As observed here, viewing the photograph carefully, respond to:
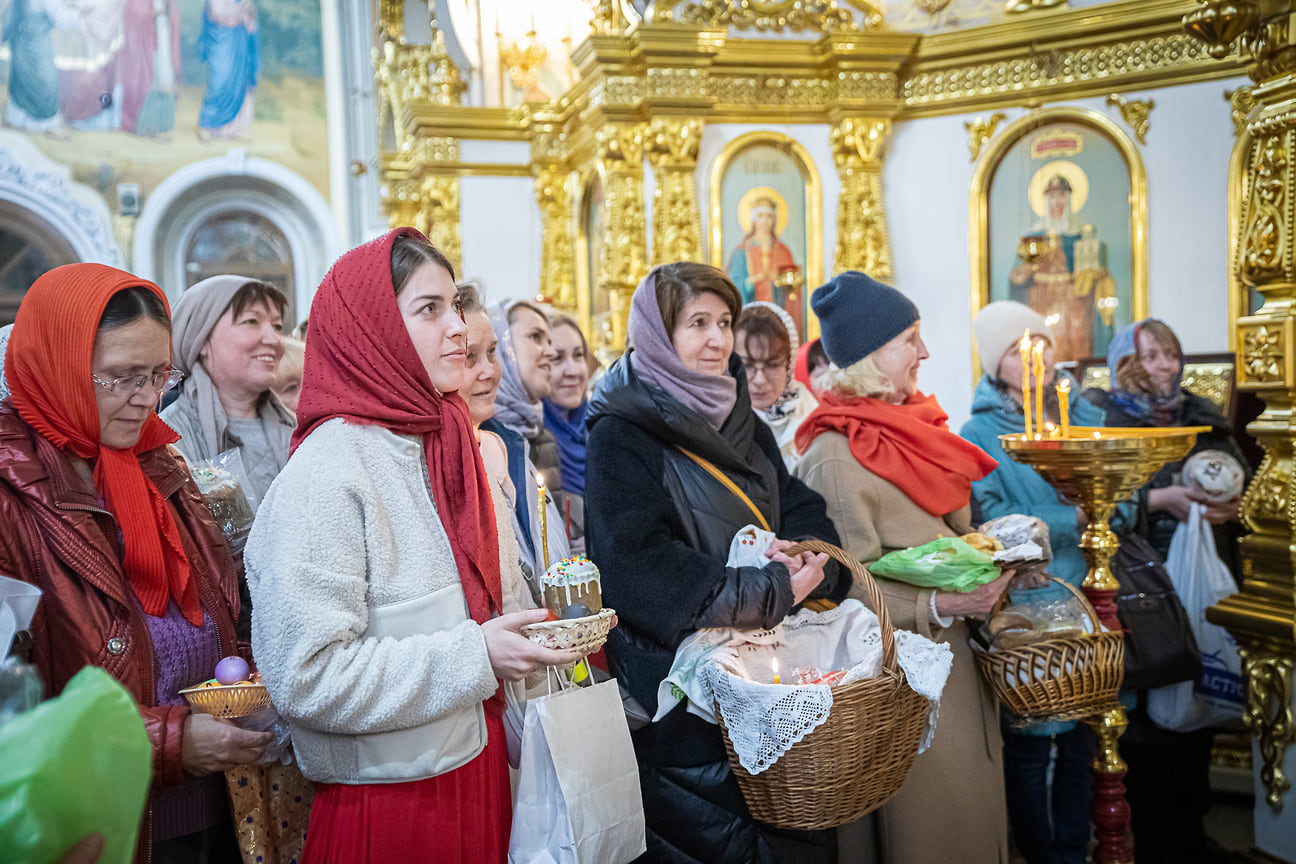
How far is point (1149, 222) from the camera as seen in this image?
19.3 ft

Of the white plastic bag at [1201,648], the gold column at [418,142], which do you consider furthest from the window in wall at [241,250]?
the white plastic bag at [1201,648]

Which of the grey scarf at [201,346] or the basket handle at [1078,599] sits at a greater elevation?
the grey scarf at [201,346]

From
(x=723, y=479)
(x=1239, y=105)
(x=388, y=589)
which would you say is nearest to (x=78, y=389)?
(x=388, y=589)

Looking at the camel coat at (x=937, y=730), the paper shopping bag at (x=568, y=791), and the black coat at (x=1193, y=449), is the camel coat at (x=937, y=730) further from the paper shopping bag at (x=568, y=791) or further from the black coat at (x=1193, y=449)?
the black coat at (x=1193, y=449)

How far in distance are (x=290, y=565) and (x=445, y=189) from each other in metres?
7.34

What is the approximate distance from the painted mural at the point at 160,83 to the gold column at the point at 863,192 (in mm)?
10341

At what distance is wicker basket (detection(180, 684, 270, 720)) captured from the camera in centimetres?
171

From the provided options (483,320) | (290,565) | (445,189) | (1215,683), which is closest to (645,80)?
(445,189)

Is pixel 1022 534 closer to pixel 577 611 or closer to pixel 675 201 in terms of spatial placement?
pixel 577 611

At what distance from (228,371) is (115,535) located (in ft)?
3.31

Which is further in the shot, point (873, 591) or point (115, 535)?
point (873, 591)

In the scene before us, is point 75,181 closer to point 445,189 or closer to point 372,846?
point 445,189

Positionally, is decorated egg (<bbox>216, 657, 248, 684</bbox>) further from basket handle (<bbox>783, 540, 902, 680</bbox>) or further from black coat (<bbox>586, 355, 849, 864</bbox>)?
basket handle (<bbox>783, 540, 902, 680</bbox>)

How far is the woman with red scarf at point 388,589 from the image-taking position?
1.57m
